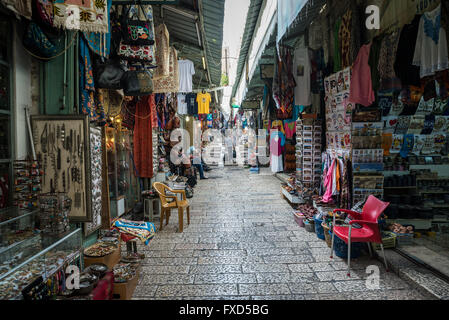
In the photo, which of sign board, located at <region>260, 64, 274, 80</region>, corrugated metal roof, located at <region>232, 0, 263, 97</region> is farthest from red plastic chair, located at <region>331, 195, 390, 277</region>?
sign board, located at <region>260, 64, 274, 80</region>

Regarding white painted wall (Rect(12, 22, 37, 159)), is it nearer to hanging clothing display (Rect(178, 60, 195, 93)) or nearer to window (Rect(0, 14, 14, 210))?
window (Rect(0, 14, 14, 210))

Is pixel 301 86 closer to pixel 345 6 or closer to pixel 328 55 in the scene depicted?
pixel 328 55

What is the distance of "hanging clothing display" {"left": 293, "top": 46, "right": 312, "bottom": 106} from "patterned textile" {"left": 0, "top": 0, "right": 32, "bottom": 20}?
5.11 m

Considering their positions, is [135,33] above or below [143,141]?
above

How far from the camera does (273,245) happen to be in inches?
179

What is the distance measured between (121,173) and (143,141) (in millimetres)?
1156

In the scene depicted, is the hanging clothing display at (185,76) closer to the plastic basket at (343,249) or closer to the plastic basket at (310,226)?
the plastic basket at (310,226)

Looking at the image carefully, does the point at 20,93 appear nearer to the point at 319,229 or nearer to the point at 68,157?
the point at 68,157

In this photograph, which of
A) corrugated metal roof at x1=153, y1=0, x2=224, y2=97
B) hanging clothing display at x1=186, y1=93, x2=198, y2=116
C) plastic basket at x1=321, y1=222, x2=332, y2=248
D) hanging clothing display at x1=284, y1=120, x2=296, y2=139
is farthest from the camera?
hanging clothing display at x1=186, y1=93, x2=198, y2=116

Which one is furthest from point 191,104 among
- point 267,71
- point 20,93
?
point 20,93

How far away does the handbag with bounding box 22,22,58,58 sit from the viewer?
2901mm

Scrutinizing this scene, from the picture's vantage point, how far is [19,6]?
233 centimetres
